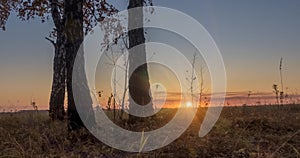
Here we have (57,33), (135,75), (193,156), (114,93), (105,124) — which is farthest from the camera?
(57,33)

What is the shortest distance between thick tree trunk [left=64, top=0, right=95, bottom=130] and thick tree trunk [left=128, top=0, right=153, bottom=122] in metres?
1.83

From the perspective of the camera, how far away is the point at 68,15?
443 inches

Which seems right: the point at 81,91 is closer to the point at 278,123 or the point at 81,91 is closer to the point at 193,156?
the point at 193,156

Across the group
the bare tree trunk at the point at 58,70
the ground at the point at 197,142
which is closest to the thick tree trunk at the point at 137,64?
the ground at the point at 197,142

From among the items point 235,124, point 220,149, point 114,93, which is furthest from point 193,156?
point 114,93

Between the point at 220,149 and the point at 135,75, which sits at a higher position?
the point at 135,75

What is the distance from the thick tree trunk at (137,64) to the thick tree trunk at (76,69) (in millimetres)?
1833

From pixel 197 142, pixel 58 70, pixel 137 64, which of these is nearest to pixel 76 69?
pixel 137 64

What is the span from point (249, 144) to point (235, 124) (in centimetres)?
281

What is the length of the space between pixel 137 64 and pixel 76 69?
235 cm

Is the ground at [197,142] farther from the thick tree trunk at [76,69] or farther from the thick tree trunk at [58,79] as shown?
the thick tree trunk at [58,79]

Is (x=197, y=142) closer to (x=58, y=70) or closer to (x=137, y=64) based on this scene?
(x=137, y=64)

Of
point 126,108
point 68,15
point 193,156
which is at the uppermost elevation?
point 68,15

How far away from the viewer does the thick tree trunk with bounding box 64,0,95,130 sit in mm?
10945
